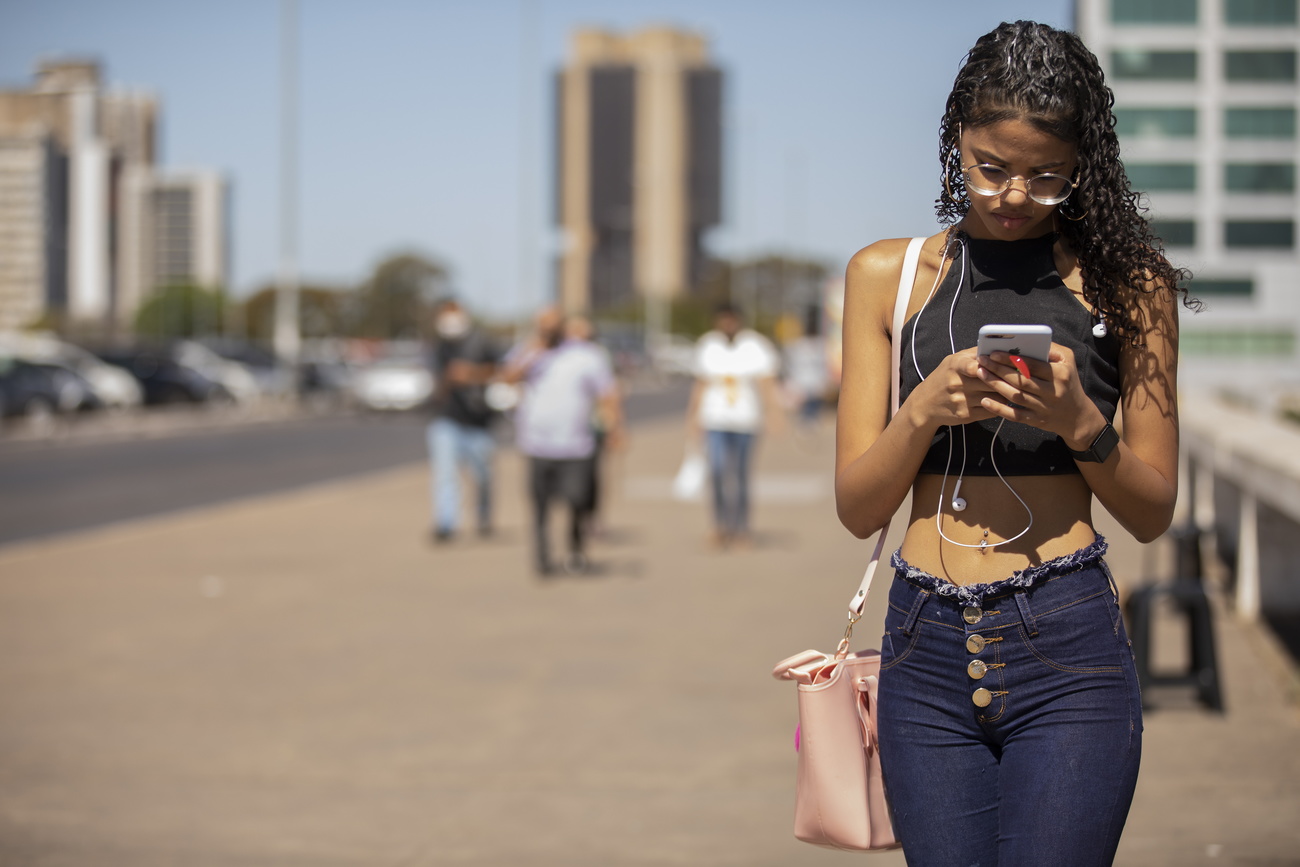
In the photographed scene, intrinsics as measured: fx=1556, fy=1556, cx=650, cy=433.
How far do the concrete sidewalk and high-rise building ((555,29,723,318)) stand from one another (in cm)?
16262

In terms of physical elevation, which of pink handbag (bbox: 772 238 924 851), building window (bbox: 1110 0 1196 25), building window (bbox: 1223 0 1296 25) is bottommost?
pink handbag (bbox: 772 238 924 851)

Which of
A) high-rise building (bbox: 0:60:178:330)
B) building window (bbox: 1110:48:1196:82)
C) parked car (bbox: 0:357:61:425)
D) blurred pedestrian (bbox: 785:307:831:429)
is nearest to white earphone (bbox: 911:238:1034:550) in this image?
high-rise building (bbox: 0:60:178:330)

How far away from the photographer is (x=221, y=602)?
30.9 ft

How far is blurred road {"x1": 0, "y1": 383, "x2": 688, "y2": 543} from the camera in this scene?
54.2ft

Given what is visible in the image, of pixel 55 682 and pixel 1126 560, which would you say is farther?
pixel 1126 560

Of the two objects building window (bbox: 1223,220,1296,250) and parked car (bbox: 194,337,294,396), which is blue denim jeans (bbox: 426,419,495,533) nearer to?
building window (bbox: 1223,220,1296,250)

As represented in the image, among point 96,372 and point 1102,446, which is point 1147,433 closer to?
point 1102,446

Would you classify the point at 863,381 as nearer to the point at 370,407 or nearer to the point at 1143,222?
the point at 1143,222

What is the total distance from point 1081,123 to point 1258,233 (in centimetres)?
2553

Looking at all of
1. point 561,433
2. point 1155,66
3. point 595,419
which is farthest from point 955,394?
point 1155,66

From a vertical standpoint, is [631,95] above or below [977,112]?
above

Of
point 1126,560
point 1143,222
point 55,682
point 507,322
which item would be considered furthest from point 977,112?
point 507,322

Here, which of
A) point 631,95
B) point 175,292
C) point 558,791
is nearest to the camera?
point 558,791

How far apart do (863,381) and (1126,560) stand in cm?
902
